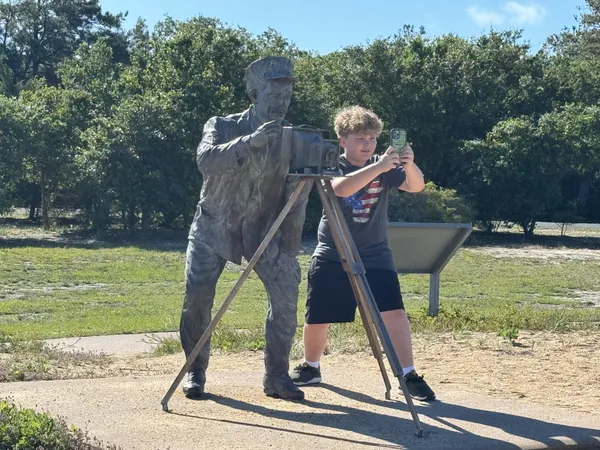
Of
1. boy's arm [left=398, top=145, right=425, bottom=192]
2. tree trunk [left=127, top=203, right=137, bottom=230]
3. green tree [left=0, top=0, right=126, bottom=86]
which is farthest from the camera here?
green tree [left=0, top=0, right=126, bottom=86]

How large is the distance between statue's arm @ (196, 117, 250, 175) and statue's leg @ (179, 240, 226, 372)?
20.2 inches

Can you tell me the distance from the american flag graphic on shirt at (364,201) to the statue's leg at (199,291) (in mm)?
848

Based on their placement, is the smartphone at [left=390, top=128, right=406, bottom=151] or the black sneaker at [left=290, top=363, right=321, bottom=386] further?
the black sneaker at [left=290, top=363, right=321, bottom=386]

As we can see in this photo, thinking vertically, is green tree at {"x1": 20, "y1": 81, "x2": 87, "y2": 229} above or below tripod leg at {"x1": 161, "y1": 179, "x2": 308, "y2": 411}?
above

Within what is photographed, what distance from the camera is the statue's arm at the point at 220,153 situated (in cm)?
500

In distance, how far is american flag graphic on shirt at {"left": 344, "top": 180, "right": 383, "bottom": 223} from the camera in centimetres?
586

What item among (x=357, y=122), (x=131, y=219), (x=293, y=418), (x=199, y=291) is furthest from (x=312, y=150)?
(x=131, y=219)

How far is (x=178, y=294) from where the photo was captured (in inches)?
539

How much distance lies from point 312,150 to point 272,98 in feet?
1.40

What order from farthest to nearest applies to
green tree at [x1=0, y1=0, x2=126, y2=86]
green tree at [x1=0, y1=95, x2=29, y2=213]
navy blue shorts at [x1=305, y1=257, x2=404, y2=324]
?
green tree at [x1=0, y1=0, x2=126, y2=86]
green tree at [x1=0, y1=95, x2=29, y2=213]
navy blue shorts at [x1=305, y1=257, x2=404, y2=324]

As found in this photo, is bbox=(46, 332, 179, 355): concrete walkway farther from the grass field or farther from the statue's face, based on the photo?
the statue's face

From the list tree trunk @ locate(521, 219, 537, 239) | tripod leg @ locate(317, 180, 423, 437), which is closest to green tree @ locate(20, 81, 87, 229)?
tree trunk @ locate(521, 219, 537, 239)

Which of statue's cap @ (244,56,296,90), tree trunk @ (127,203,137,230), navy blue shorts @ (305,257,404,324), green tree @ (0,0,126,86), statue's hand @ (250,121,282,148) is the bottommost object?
tree trunk @ (127,203,137,230)

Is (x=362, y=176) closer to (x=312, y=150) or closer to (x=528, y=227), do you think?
(x=312, y=150)
